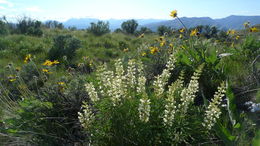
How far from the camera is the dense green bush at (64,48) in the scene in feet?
20.0

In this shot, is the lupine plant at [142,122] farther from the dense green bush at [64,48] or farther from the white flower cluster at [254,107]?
the dense green bush at [64,48]

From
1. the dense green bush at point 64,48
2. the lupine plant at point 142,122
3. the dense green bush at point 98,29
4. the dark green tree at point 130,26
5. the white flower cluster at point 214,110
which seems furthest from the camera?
the dark green tree at point 130,26

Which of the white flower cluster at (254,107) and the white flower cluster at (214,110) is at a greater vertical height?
the white flower cluster at (214,110)

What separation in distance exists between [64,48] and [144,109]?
5167 mm

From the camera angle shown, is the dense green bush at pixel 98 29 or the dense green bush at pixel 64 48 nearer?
the dense green bush at pixel 64 48

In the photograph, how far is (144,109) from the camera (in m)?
1.36

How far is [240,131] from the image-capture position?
4.55 feet

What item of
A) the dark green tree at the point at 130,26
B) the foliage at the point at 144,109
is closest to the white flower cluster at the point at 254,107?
the foliage at the point at 144,109

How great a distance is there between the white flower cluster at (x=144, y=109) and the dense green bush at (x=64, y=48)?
4.99 metres

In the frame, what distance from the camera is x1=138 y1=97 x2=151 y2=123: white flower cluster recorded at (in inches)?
52.3

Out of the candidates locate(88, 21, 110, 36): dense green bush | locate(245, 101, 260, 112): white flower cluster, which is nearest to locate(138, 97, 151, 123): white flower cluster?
locate(245, 101, 260, 112): white flower cluster

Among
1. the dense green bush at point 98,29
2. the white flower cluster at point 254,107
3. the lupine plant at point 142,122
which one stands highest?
the dense green bush at point 98,29

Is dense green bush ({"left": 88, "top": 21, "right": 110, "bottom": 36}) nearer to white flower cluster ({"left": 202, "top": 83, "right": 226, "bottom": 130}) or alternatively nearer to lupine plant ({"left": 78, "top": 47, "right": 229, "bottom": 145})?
lupine plant ({"left": 78, "top": 47, "right": 229, "bottom": 145})

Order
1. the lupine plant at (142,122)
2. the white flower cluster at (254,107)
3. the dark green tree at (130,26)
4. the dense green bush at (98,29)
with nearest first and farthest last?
the lupine plant at (142,122)
the white flower cluster at (254,107)
the dense green bush at (98,29)
the dark green tree at (130,26)
